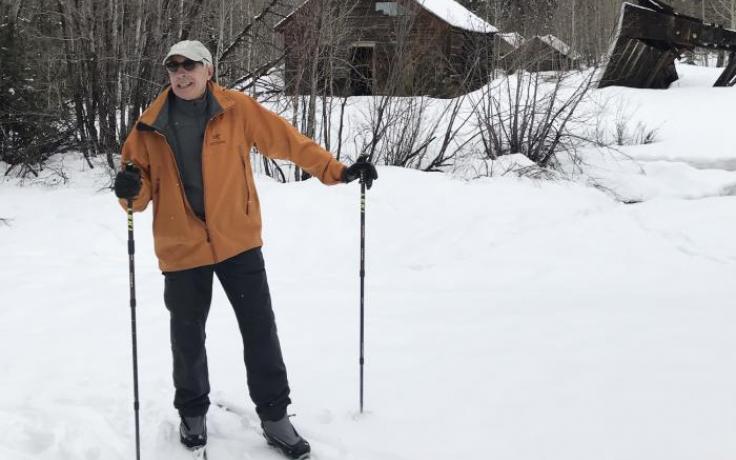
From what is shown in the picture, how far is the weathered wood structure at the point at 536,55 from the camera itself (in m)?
9.75

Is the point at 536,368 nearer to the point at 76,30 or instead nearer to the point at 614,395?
the point at 614,395

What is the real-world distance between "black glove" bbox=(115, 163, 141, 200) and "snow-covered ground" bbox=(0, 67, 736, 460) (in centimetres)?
120

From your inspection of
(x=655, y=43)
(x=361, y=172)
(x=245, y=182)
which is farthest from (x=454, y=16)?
(x=245, y=182)

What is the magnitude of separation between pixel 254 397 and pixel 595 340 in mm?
2262

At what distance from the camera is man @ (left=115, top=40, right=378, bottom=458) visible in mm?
2637

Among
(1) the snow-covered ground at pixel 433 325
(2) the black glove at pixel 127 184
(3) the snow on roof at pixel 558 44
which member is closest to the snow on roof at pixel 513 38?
(3) the snow on roof at pixel 558 44

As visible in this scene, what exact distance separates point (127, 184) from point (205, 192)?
31 centimetres

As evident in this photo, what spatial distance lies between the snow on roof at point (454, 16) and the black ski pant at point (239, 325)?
7.35 m

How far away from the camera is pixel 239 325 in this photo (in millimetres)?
2842

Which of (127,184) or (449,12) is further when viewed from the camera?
(449,12)

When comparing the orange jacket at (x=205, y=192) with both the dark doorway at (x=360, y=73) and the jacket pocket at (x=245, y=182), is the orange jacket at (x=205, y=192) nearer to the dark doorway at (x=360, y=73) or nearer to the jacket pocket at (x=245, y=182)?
the jacket pocket at (x=245, y=182)

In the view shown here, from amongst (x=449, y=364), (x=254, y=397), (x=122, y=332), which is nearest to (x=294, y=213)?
(x=122, y=332)

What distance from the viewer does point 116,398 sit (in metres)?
3.35

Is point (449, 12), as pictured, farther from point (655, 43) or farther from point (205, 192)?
point (205, 192)
